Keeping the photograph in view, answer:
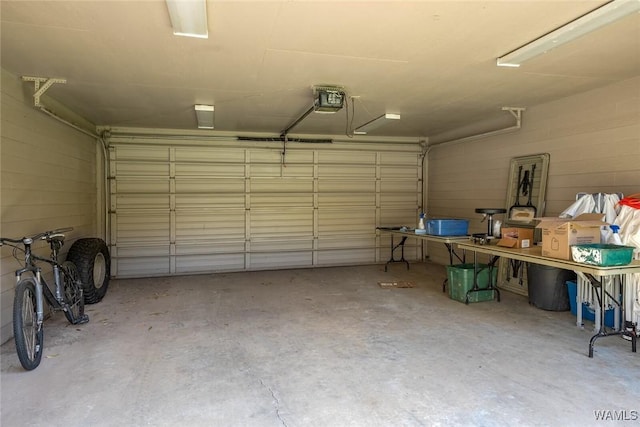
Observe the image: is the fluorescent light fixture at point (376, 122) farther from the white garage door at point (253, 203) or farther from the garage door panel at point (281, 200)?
the garage door panel at point (281, 200)

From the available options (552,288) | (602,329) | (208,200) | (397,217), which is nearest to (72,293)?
(208,200)

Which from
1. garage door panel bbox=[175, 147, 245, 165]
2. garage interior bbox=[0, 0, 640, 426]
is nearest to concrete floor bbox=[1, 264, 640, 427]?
garage interior bbox=[0, 0, 640, 426]

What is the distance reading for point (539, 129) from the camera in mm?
5145

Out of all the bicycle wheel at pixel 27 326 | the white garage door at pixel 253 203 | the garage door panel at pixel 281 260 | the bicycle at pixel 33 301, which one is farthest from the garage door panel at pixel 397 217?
the bicycle wheel at pixel 27 326

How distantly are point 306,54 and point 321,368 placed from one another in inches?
103

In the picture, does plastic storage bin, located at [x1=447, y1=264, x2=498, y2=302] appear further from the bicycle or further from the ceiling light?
the bicycle

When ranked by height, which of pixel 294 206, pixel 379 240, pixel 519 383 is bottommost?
pixel 519 383

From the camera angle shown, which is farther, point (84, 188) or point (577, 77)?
point (84, 188)

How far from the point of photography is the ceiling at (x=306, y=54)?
256 centimetres

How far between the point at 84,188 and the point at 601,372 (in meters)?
6.50

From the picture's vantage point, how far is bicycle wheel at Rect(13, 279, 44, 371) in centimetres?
280

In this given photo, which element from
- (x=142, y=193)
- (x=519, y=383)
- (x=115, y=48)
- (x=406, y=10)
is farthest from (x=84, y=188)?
(x=519, y=383)

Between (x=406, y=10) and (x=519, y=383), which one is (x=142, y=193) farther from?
(x=519, y=383)

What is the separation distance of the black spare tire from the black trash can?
5.48 meters
